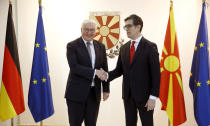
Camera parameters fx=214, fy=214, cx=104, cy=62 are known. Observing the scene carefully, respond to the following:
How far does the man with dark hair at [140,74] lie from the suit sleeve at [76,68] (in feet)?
1.18

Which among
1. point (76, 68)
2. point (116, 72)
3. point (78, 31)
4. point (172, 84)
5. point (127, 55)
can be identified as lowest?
point (172, 84)

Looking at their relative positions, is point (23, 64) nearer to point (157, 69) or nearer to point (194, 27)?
point (157, 69)

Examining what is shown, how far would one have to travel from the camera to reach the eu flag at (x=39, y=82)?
2.72 metres

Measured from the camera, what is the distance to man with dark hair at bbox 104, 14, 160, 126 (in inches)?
77.2

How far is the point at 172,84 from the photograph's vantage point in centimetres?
260

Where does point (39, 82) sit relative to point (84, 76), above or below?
below

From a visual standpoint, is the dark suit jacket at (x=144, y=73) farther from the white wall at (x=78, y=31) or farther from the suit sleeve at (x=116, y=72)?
the white wall at (x=78, y=31)

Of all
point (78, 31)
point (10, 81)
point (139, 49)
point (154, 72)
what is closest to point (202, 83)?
point (154, 72)

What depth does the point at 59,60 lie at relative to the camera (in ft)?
11.0

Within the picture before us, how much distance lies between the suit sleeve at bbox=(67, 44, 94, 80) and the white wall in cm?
128

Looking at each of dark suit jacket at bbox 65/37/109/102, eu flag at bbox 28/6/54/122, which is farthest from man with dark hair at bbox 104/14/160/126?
eu flag at bbox 28/6/54/122

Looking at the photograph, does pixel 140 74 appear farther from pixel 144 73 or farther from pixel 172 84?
pixel 172 84

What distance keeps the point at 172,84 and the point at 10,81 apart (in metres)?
1.97

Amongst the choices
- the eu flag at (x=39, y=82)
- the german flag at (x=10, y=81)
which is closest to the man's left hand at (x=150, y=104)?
the eu flag at (x=39, y=82)
